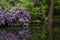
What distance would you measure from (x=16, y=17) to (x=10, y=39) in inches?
211

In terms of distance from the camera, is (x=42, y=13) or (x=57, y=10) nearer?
(x=42, y=13)

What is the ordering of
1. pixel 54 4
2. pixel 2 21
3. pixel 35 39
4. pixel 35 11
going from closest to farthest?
pixel 35 39 → pixel 2 21 → pixel 35 11 → pixel 54 4

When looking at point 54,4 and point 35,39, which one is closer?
point 35,39

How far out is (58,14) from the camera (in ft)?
63.2

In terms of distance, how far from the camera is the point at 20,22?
14688mm

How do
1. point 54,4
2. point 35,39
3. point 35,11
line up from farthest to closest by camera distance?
point 54,4
point 35,11
point 35,39

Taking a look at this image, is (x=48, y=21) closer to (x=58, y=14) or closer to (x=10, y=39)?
(x=58, y=14)

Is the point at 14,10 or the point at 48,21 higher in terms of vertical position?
the point at 14,10

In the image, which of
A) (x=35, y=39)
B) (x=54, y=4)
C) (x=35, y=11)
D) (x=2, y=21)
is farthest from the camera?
(x=54, y=4)

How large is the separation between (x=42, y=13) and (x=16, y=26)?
9.47ft

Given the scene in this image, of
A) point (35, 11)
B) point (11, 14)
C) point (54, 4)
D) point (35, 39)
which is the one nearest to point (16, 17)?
point (11, 14)

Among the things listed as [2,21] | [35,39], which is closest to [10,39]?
[35,39]

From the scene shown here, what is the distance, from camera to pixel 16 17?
14.6 metres

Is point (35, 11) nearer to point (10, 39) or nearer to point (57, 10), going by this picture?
point (57, 10)
